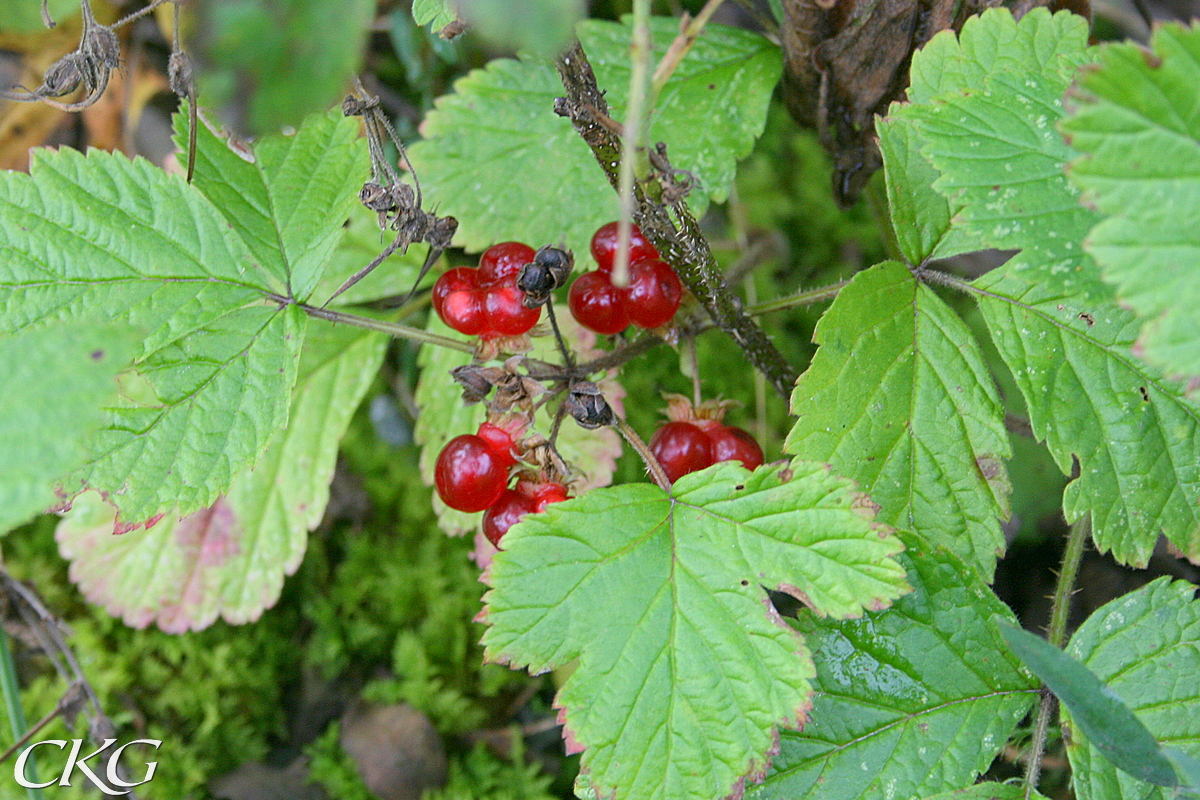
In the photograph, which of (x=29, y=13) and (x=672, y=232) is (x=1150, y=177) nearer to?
(x=672, y=232)

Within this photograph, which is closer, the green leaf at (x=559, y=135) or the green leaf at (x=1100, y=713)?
the green leaf at (x=1100, y=713)

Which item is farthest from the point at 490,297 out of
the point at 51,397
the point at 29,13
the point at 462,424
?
the point at 29,13

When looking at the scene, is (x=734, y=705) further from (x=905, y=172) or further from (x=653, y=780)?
(x=905, y=172)

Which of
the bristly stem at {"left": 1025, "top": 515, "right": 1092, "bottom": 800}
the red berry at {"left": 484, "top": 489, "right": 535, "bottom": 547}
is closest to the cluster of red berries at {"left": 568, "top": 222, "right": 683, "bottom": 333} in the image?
the red berry at {"left": 484, "top": 489, "right": 535, "bottom": 547}

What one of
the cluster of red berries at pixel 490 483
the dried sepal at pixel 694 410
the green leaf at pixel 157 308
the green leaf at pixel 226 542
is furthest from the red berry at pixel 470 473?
the green leaf at pixel 226 542

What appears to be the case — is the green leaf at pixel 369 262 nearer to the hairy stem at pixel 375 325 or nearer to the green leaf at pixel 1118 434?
the hairy stem at pixel 375 325
